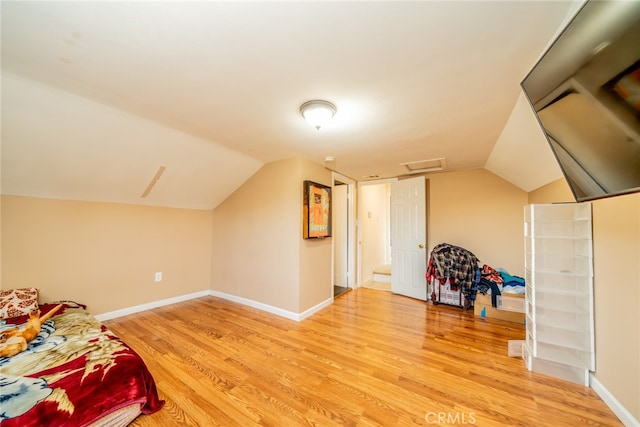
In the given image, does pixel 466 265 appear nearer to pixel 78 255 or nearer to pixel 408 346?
pixel 408 346

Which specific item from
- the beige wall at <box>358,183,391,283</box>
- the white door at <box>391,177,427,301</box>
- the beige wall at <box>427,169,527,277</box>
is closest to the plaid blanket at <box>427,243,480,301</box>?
the white door at <box>391,177,427,301</box>

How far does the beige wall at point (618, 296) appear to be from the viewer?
141 centimetres

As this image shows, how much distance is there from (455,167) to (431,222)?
1010 millimetres

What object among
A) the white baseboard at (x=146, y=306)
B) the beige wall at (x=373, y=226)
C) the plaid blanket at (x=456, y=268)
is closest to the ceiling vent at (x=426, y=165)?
the beige wall at (x=373, y=226)

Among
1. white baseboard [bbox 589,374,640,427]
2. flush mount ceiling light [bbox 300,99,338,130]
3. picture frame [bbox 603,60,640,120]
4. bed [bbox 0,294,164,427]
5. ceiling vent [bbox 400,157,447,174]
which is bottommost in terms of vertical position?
white baseboard [bbox 589,374,640,427]

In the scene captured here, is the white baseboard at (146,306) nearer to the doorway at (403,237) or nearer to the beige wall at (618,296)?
the doorway at (403,237)

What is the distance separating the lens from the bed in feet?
4.04

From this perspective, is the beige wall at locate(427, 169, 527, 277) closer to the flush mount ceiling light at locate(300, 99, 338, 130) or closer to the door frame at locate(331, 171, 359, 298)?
the door frame at locate(331, 171, 359, 298)

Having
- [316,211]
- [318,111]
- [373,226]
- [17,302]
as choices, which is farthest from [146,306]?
[373,226]

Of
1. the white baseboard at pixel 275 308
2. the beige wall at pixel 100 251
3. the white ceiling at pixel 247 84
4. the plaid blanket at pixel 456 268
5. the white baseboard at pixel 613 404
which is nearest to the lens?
the white ceiling at pixel 247 84

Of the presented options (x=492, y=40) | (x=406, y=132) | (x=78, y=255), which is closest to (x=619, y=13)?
(x=492, y=40)

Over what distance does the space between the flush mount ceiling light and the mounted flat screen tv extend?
1.31 metres

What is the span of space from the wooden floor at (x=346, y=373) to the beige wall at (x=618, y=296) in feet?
0.88

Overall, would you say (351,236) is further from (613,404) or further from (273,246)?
(613,404)
